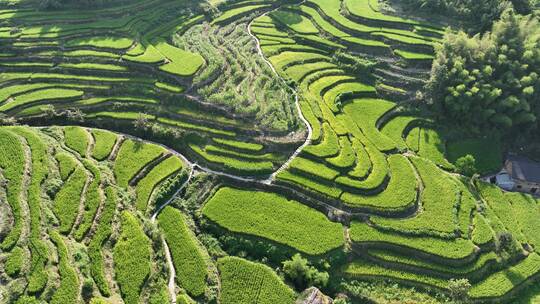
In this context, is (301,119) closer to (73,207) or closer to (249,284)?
(249,284)

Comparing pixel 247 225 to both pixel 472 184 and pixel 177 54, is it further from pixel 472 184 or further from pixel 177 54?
pixel 177 54

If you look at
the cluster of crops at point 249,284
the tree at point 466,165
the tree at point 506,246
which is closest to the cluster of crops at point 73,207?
the cluster of crops at point 249,284

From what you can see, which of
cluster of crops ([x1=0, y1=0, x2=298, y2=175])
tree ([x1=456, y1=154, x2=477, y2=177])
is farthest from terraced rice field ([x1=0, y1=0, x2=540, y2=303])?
tree ([x1=456, y1=154, x2=477, y2=177])

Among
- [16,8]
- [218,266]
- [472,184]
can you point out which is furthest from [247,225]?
[16,8]

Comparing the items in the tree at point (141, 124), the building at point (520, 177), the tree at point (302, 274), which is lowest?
the tree at point (302, 274)

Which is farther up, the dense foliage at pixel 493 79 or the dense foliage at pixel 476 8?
the dense foliage at pixel 476 8

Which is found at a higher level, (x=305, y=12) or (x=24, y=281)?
(x=305, y=12)

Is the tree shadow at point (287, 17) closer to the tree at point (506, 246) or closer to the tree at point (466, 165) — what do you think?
the tree at point (466, 165)

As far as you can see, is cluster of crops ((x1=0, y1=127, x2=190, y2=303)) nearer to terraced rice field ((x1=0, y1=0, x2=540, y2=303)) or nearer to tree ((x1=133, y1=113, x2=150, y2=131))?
terraced rice field ((x1=0, y1=0, x2=540, y2=303))
